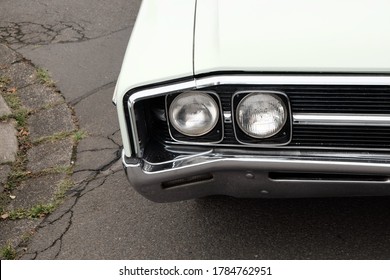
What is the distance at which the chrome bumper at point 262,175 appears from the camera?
7.16 feet

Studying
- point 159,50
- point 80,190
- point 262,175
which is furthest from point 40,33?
point 262,175

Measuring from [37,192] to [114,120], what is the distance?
939mm

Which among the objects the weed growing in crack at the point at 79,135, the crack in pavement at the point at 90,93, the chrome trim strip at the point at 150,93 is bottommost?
the weed growing in crack at the point at 79,135

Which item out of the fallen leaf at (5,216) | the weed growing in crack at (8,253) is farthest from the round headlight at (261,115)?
the fallen leaf at (5,216)

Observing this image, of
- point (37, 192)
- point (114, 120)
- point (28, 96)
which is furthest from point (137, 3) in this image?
point (37, 192)

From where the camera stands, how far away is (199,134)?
2281mm

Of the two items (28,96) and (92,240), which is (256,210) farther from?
(28,96)

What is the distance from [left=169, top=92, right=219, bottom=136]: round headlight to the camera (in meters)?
2.22

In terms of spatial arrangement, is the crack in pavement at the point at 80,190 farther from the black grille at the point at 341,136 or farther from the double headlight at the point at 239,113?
the black grille at the point at 341,136

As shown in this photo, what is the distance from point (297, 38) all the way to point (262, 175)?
580 millimetres

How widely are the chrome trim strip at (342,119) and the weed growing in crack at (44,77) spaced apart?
10.7ft

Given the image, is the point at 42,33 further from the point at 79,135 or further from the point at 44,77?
the point at 79,135

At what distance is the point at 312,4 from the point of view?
2.33 meters

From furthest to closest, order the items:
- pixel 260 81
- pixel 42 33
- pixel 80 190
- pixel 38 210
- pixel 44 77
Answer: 1. pixel 42 33
2. pixel 44 77
3. pixel 80 190
4. pixel 38 210
5. pixel 260 81
